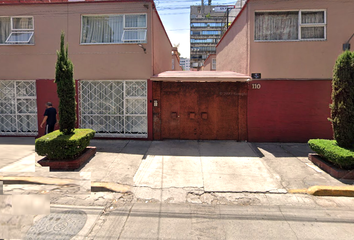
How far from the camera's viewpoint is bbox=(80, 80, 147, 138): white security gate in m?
8.24

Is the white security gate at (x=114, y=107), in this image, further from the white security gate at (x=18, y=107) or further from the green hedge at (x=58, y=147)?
the green hedge at (x=58, y=147)

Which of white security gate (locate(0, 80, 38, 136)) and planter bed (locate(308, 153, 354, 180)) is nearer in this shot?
planter bed (locate(308, 153, 354, 180))

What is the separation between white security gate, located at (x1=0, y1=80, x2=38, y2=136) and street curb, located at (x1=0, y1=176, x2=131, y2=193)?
452cm

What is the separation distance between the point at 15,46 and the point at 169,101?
6.41 metres

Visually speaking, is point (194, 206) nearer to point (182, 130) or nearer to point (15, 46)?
point (182, 130)

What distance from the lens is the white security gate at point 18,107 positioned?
8.50 m

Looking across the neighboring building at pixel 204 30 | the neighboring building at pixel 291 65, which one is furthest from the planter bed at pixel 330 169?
the neighboring building at pixel 204 30

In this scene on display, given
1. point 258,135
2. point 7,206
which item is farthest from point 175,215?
point 258,135

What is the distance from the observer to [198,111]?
26.7 feet

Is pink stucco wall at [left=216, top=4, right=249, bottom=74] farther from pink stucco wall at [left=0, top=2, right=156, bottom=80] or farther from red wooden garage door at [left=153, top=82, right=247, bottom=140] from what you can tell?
pink stucco wall at [left=0, top=2, right=156, bottom=80]

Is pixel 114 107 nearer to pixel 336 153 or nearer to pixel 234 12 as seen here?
pixel 336 153

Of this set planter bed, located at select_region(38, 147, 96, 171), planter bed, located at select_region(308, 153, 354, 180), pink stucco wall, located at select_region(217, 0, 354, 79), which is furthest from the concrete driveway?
pink stucco wall, located at select_region(217, 0, 354, 79)

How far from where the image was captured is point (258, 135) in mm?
7910

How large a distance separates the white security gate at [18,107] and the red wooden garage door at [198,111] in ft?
16.1
